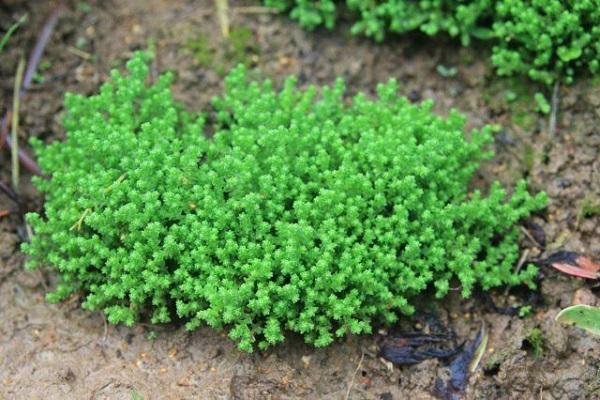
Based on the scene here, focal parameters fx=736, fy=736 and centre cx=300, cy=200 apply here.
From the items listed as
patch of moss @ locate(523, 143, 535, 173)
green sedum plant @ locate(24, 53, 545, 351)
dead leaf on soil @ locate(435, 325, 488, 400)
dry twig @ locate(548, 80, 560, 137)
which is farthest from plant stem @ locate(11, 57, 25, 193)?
dry twig @ locate(548, 80, 560, 137)

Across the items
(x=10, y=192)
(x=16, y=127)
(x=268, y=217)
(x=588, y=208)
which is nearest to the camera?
(x=268, y=217)

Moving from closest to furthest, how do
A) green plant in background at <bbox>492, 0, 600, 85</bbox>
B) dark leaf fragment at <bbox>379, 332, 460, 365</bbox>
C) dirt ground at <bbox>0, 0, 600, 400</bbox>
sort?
1. dirt ground at <bbox>0, 0, 600, 400</bbox>
2. dark leaf fragment at <bbox>379, 332, 460, 365</bbox>
3. green plant in background at <bbox>492, 0, 600, 85</bbox>

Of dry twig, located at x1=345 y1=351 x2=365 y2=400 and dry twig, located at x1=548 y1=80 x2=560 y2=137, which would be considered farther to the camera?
dry twig, located at x1=548 y1=80 x2=560 y2=137

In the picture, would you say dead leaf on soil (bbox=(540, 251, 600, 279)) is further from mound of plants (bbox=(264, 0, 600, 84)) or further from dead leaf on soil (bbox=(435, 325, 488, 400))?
mound of plants (bbox=(264, 0, 600, 84))

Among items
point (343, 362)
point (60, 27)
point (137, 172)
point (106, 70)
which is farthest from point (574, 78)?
point (60, 27)

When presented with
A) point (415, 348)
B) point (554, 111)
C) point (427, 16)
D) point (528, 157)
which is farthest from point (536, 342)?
point (427, 16)

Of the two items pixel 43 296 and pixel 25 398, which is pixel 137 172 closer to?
pixel 43 296

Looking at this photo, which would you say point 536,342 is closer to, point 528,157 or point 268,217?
point 528,157
